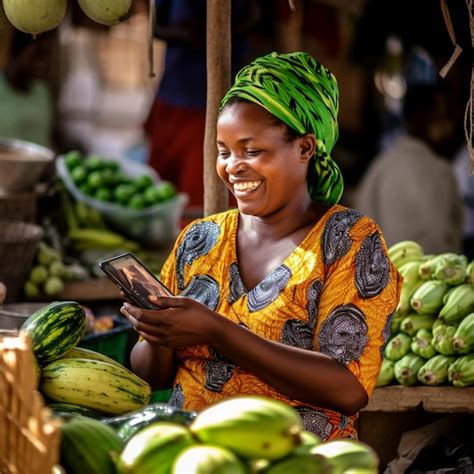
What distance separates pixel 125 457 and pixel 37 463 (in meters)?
0.18

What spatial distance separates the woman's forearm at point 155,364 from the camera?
2.98m

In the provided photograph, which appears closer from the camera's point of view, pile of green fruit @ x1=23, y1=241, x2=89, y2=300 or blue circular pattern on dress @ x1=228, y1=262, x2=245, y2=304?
blue circular pattern on dress @ x1=228, y1=262, x2=245, y2=304

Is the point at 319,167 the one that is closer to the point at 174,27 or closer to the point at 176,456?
the point at 176,456

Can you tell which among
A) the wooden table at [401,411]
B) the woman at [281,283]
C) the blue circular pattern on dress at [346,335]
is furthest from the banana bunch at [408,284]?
the blue circular pattern on dress at [346,335]

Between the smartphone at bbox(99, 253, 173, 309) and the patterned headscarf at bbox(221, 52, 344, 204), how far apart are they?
0.57m

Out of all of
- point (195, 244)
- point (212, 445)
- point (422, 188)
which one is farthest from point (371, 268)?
point (422, 188)

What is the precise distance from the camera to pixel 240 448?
6.17ft

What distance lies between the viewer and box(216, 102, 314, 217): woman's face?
2.80 meters

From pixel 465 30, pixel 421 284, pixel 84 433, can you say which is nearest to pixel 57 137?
pixel 465 30

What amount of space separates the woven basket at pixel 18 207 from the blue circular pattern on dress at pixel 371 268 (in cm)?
290

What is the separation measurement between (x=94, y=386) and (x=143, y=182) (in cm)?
363

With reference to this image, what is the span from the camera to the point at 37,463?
6.15ft

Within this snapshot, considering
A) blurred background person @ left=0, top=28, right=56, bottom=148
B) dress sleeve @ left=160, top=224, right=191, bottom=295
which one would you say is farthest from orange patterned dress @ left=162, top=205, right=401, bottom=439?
blurred background person @ left=0, top=28, right=56, bottom=148

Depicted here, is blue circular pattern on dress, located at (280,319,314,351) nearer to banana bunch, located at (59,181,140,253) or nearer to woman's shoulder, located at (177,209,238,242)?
woman's shoulder, located at (177,209,238,242)
